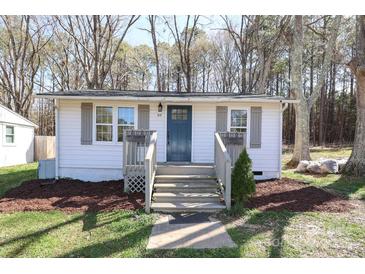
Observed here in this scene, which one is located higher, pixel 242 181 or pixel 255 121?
pixel 255 121

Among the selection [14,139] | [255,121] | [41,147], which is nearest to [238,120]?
[255,121]

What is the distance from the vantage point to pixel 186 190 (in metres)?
6.72

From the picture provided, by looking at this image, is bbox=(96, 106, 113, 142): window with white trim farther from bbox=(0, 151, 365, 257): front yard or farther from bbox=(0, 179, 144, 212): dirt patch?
bbox=(0, 151, 365, 257): front yard

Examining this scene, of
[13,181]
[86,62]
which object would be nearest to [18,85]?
[86,62]

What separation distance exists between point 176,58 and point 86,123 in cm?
1838

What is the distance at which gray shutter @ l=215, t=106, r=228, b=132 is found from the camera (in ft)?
29.5

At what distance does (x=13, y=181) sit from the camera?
9.51m

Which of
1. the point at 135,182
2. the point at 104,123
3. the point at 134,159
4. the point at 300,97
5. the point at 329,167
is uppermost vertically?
the point at 300,97

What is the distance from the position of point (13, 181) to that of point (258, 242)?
29.1ft

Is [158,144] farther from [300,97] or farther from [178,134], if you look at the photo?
[300,97]

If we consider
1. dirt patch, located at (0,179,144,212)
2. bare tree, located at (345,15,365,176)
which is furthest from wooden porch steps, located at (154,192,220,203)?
bare tree, located at (345,15,365,176)

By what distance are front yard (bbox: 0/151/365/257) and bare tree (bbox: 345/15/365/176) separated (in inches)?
165

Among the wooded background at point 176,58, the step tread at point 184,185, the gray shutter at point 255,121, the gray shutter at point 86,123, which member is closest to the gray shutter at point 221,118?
the gray shutter at point 255,121
